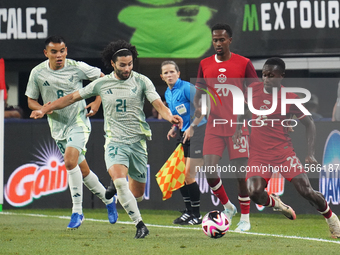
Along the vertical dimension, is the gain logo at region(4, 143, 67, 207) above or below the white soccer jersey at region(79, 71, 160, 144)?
below

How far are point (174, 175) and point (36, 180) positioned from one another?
9.66 ft

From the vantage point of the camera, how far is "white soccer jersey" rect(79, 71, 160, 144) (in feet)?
23.7

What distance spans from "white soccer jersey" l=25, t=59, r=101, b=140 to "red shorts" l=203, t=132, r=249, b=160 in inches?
63.7

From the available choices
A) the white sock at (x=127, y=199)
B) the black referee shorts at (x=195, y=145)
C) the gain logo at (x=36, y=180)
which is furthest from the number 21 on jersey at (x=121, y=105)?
the gain logo at (x=36, y=180)

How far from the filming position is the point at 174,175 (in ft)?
30.5

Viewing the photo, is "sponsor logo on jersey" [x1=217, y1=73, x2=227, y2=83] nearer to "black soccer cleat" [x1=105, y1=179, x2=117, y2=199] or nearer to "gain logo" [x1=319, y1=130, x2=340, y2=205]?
"black soccer cleat" [x1=105, y1=179, x2=117, y2=199]

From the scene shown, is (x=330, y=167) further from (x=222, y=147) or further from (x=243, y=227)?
(x=222, y=147)

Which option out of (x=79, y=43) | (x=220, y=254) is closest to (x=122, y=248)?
(x=220, y=254)

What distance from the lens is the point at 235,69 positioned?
8062mm

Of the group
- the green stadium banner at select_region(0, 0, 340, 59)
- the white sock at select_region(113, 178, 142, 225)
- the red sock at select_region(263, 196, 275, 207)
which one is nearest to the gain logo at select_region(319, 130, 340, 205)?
the green stadium banner at select_region(0, 0, 340, 59)

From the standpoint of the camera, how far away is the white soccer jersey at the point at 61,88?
8344 millimetres

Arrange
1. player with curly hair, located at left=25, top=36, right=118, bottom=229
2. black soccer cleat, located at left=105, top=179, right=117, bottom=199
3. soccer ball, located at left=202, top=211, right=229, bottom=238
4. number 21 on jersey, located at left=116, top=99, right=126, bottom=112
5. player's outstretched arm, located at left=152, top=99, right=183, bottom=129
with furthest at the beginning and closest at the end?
1. player with curly hair, located at left=25, top=36, right=118, bottom=229
2. black soccer cleat, located at left=105, top=179, right=117, bottom=199
3. number 21 on jersey, located at left=116, top=99, right=126, bottom=112
4. soccer ball, located at left=202, top=211, right=229, bottom=238
5. player's outstretched arm, located at left=152, top=99, right=183, bottom=129

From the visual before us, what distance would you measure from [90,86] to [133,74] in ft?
1.65

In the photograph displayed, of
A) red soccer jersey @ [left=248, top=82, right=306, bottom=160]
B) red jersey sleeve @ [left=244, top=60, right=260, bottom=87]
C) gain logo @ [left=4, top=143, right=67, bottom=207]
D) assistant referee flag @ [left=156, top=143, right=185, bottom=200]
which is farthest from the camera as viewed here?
gain logo @ [left=4, top=143, right=67, bottom=207]
